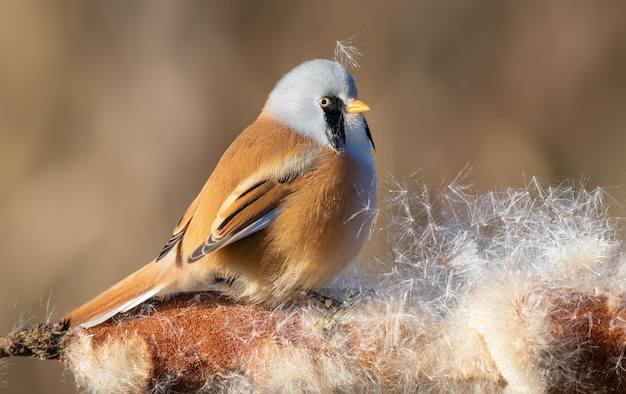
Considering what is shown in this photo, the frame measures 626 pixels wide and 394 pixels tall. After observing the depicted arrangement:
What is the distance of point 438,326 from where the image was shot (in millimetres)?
1415

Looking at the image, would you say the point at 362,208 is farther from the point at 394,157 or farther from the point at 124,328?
the point at 394,157

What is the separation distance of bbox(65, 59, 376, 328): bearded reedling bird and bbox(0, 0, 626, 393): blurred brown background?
152cm

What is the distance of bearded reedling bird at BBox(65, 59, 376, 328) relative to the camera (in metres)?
1.78

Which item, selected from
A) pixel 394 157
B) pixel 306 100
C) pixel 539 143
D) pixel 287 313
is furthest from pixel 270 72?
pixel 287 313

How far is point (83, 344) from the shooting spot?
1.47 metres

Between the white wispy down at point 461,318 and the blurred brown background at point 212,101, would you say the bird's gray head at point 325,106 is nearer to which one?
the white wispy down at point 461,318

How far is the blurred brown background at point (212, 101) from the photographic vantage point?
3.49m

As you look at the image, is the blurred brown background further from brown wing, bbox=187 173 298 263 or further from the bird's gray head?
brown wing, bbox=187 173 298 263

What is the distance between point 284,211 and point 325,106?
0.30 meters

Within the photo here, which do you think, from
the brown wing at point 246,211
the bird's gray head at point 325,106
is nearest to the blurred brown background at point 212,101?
the bird's gray head at point 325,106

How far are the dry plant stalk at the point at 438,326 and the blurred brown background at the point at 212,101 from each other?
1.87 metres

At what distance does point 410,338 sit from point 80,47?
271 cm

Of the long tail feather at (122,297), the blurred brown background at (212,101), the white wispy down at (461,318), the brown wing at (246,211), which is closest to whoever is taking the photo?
the white wispy down at (461,318)

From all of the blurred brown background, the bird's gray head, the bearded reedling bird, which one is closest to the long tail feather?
the bearded reedling bird
